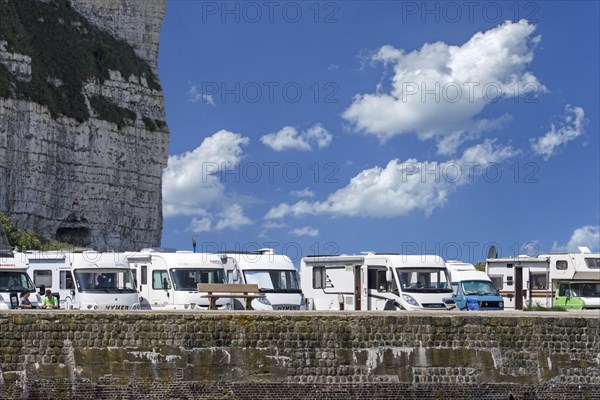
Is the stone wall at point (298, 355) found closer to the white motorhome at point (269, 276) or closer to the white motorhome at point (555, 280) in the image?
the white motorhome at point (269, 276)

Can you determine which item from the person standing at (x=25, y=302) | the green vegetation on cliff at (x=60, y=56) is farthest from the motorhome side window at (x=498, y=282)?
the green vegetation on cliff at (x=60, y=56)

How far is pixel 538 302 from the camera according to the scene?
47.2m

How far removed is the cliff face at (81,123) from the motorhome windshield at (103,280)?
42.6 meters

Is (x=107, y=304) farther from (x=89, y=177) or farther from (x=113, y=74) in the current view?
(x=113, y=74)

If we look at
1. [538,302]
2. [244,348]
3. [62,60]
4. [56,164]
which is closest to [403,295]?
[538,302]

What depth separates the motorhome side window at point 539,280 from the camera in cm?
4747

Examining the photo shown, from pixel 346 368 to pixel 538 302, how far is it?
1909cm

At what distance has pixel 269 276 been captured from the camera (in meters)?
42.2

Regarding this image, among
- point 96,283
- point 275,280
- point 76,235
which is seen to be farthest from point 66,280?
point 76,235

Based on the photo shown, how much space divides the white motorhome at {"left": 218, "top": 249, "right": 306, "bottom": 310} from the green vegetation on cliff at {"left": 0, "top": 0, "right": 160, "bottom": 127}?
43.2m

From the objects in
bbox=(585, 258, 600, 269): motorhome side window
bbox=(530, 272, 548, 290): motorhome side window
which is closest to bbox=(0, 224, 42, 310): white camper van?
bbox=(530, 272, 548, 290): motorhome side window

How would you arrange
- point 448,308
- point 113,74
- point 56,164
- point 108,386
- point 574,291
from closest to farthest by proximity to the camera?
1. point 108,386
2. point 448,308
3. point 574,291
4. point 56,164
5. point 113,74

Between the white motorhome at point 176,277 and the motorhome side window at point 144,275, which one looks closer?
the white motorhome at point 176,277

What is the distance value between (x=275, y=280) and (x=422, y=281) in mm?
4921
